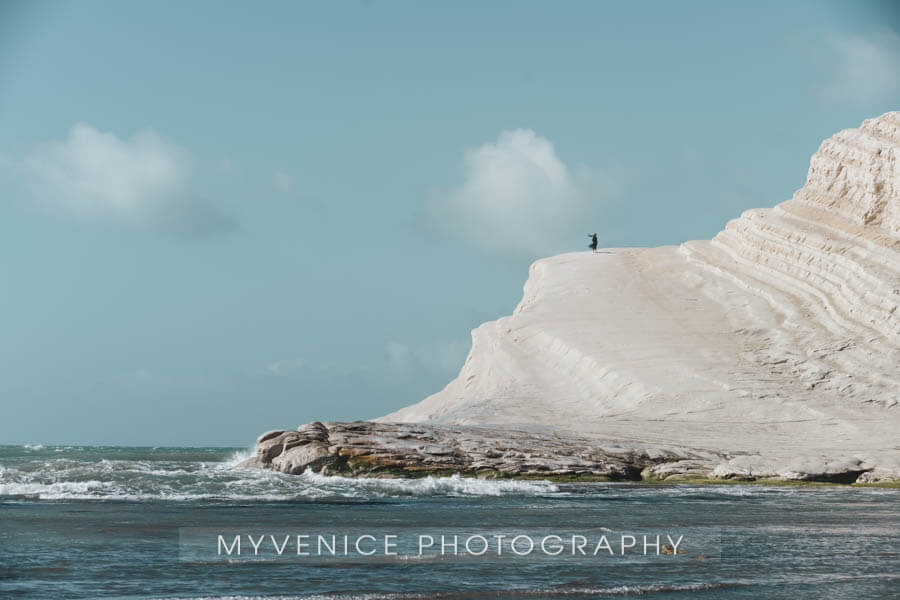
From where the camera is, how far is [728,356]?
4209cm

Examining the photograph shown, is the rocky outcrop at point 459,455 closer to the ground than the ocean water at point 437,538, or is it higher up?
higher up

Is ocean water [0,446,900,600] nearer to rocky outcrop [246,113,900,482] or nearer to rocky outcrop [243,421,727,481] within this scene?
rocky outcrop [243,421,727,481]

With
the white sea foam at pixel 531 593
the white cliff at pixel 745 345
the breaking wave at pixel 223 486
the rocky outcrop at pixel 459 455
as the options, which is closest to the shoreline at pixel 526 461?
the rocky outcrop at pixel 459 455

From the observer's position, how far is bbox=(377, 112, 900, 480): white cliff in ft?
115

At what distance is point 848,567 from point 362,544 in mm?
6605

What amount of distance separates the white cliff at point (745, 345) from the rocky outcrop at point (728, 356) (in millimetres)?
91

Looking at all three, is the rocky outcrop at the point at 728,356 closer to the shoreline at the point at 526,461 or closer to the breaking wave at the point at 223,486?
the shoreline at the point at 526,461

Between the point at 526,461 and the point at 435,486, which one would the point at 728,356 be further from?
the point at 435,486

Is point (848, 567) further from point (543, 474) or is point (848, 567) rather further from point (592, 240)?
point (592, 240)

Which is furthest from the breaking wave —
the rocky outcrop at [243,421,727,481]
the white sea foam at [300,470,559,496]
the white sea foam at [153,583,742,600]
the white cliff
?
the white sea foam at [153,583,742,600]

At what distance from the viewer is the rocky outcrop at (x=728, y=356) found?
31000 millimetres

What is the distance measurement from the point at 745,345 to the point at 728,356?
1546mm

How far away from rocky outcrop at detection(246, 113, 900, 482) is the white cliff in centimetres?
9

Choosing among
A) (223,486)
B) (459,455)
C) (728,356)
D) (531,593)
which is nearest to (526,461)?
(459,455)
